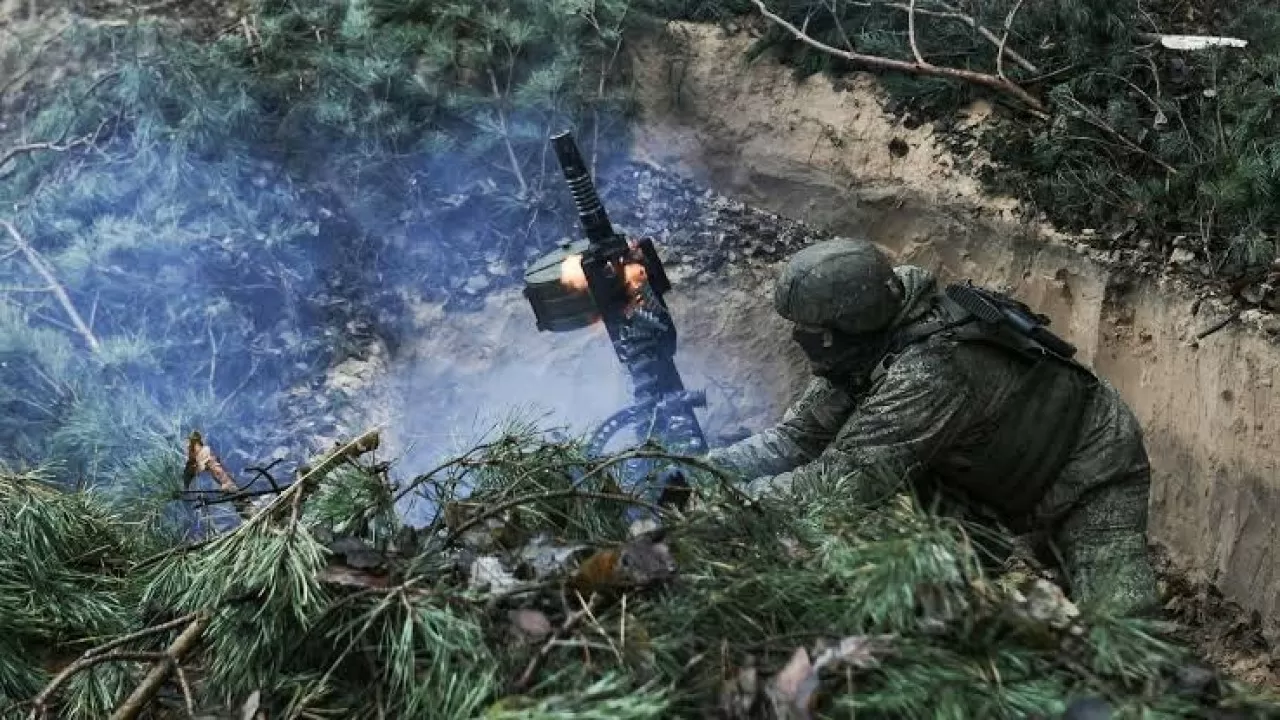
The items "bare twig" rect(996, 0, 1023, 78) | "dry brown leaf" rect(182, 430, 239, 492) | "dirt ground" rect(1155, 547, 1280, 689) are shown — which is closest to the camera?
"dry brown leaf" rect(182, 430, 239, 492)

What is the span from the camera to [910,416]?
3854 mm

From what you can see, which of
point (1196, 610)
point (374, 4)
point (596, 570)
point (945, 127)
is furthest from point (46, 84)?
point (1196, 610)

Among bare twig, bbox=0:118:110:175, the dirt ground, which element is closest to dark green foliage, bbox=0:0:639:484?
bare twig, bbox=0:118:110:175

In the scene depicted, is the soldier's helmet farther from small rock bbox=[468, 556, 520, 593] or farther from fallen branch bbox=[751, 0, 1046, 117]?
fallen branch bbox=[751, 0, 1046, 117]

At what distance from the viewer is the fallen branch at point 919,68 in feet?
19.1

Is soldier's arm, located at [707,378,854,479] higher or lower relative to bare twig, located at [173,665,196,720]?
lower

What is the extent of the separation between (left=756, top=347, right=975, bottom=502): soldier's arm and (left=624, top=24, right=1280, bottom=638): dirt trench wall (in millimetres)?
1519

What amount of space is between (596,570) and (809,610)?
375mm

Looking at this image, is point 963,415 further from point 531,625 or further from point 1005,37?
point 1005,37

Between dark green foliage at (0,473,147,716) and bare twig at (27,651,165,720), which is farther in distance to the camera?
dark green foliage at (0,473,147,716)

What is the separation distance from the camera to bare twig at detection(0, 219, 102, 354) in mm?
5340

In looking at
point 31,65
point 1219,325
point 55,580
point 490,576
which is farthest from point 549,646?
point 31,65

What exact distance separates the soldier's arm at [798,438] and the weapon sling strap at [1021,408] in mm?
342

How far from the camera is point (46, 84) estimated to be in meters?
6.40
